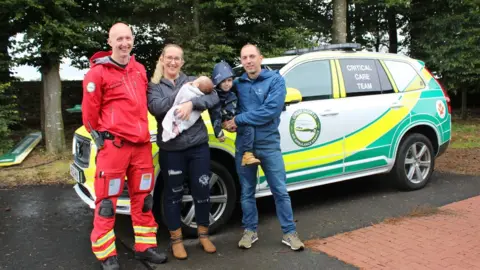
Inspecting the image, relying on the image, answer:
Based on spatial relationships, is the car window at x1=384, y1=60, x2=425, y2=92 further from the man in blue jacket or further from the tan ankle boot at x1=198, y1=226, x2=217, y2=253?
the tan ankle boot at x1=198, y1=226, x2=217, y2=253

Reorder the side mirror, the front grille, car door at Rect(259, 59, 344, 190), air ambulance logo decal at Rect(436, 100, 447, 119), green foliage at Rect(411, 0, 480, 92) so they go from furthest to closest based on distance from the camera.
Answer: green foliage at Rect(411, 0, 480, 92), air ambulance logo decal at Rect(436, 100, 447, 119), car door at Rect(259, 59, 344, 190), the side mirror, the front grille

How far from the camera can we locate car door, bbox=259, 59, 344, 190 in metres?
4.84

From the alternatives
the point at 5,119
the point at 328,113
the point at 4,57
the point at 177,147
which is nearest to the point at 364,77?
the point at 328,113

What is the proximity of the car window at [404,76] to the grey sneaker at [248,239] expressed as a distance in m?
2.99

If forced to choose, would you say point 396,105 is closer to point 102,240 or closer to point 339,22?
point 102,240

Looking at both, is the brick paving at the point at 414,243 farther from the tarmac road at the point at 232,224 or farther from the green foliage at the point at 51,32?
the green foliage at the point at 51,32

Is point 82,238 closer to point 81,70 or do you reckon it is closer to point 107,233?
point 107,233

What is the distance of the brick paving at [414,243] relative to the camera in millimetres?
3770

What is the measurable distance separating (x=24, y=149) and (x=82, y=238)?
18.3 ft

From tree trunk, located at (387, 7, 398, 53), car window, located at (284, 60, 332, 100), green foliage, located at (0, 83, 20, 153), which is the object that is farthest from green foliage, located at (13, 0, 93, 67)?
tree trunk, located at (387, 7, 398, 53)

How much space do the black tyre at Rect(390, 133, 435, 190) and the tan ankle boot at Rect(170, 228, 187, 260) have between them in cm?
328

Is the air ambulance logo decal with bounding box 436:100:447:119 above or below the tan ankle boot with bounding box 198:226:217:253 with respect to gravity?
above

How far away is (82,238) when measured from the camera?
4648mm

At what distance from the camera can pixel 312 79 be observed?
204 inches
